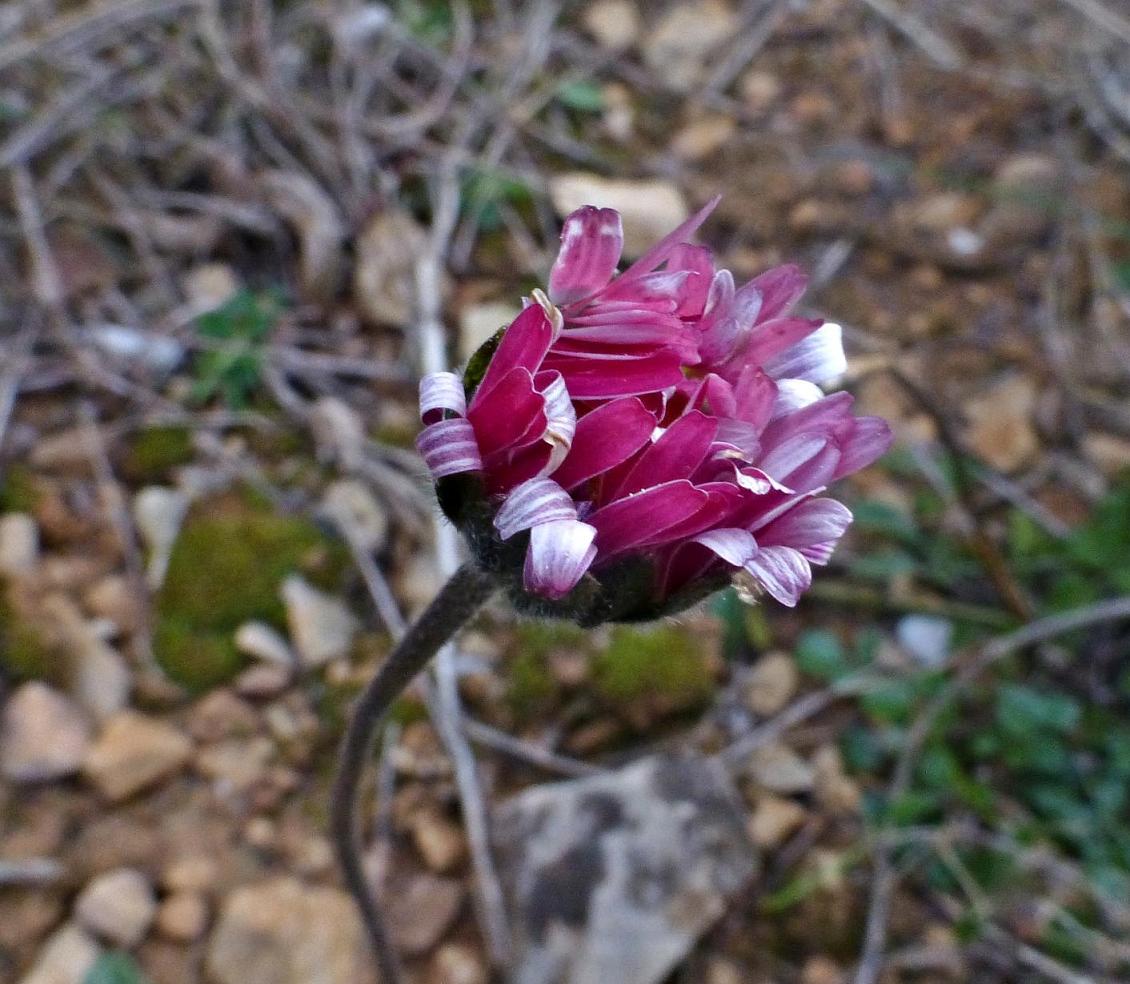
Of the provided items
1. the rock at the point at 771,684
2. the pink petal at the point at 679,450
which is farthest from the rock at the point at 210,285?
the pink petal at the point at 679,450

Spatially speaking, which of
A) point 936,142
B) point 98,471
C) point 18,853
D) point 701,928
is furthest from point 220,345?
point 936,142

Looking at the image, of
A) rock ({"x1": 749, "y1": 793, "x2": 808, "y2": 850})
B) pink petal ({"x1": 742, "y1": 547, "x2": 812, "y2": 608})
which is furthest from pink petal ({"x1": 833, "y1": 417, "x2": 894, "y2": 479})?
rock ({"x1": 749, "y1": 793, "x2": 808, "y2": 850})

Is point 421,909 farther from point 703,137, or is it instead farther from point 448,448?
point 703,137

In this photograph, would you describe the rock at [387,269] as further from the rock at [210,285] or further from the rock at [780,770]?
the rock at [780,770]

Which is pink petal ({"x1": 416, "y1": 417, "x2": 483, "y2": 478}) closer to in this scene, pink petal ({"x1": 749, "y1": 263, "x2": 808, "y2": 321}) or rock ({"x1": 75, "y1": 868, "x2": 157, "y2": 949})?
pink petal ({"x1": 749, "y1": 263, "x2": 808, "y2": 321})

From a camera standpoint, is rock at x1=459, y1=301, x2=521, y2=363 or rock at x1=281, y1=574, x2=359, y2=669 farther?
rock at x1=459, y1=301, x2=521, y2=363
